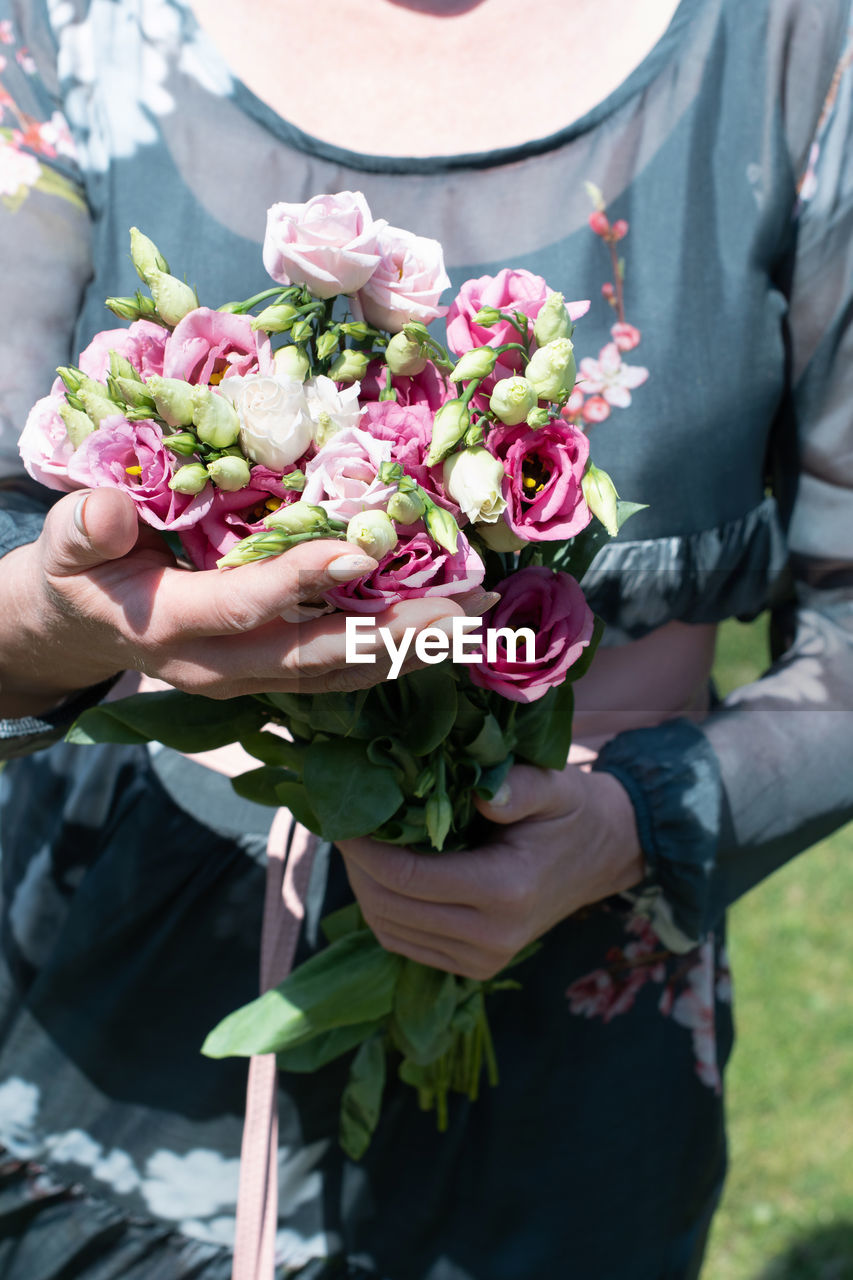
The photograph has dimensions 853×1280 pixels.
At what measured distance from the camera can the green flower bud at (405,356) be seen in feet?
2.16

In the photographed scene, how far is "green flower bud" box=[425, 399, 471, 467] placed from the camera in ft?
2.02

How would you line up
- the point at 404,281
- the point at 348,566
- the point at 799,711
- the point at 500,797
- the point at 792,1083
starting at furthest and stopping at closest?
1. the point at 792,1083
2. the point at 799,711
3. the point at 500,797
4. the point at 404,281
5. the point at 348,566

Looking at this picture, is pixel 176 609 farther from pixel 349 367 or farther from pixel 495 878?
pixel 495 878

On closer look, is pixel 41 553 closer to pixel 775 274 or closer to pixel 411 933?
pixel 411 933

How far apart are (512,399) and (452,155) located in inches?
19.3

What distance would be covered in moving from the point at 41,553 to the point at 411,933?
425 mm

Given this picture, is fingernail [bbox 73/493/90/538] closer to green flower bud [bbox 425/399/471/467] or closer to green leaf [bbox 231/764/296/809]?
green flower bud [bbox 425/399/471/467]

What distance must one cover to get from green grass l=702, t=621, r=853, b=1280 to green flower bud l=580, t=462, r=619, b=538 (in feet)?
6.52

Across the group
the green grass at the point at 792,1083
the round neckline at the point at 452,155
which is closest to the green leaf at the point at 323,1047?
the round neckline at the point at 452,155

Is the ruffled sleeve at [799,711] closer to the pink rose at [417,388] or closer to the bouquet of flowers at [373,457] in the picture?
the bouquet of flowers at [373,457]

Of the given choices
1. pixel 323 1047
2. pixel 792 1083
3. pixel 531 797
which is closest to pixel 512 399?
pixel 531 797

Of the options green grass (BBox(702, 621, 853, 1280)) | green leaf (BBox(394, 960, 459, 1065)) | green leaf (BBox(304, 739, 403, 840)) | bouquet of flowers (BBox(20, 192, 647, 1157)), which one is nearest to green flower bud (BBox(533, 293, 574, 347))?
bouquet of flowers (BBox(20, 192, 647, 1157))

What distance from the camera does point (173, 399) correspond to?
606mm

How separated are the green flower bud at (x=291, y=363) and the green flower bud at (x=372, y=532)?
0.10m
